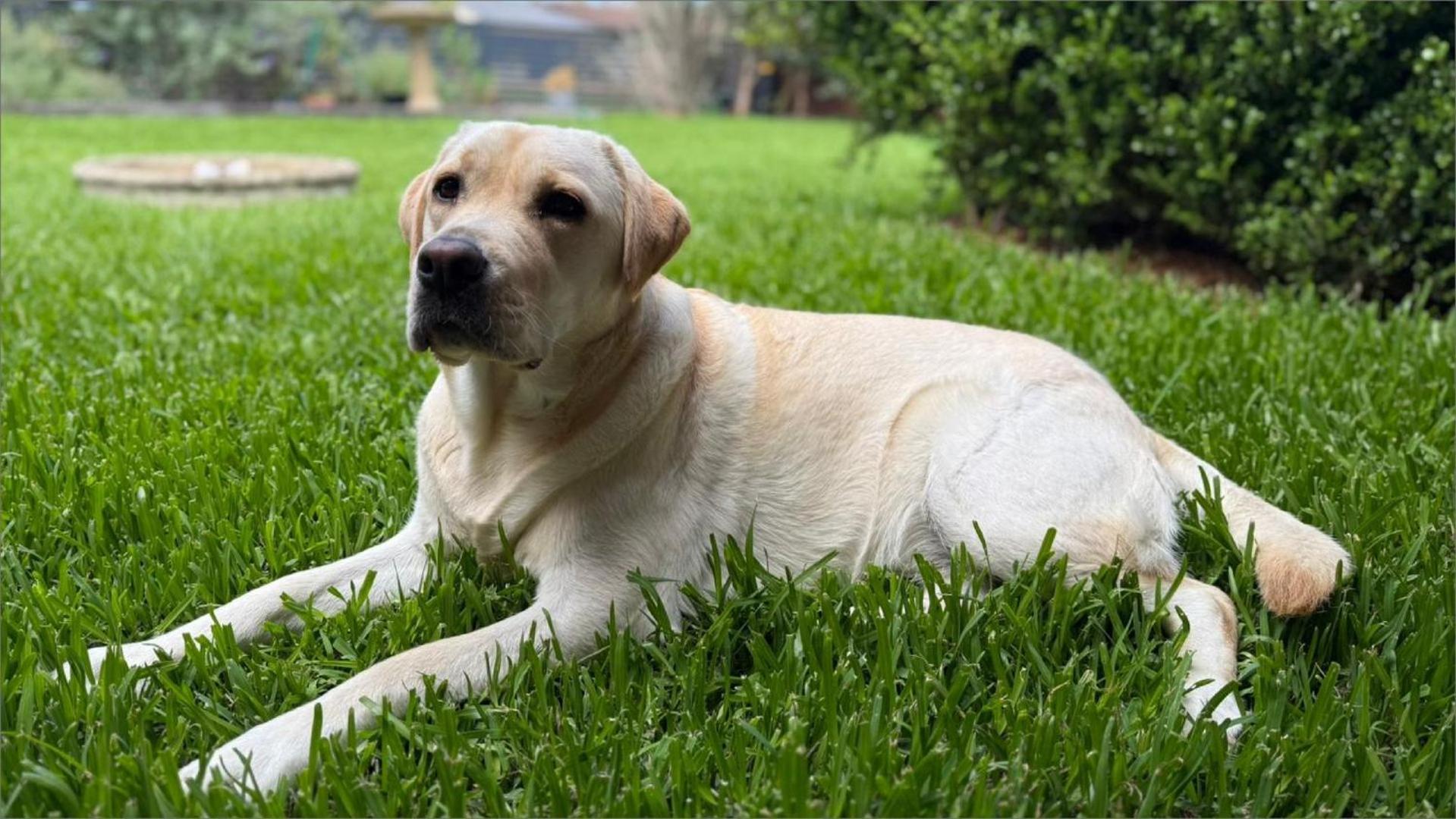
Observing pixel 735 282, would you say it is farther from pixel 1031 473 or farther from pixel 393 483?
pixel 1031 473

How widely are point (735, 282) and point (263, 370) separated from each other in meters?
2.57

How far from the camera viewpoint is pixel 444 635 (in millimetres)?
2492

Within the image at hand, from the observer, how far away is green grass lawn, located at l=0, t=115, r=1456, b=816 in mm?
1945

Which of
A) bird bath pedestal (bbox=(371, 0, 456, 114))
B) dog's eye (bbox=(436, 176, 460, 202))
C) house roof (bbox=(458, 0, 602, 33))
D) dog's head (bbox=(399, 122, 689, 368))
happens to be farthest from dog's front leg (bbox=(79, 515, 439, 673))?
house roof (bbox=(458, 0, 602, 33))

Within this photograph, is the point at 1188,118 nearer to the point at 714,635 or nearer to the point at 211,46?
the point at 714,635

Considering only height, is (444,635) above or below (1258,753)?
below

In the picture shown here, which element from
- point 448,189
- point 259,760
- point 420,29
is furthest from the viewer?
point 420,29

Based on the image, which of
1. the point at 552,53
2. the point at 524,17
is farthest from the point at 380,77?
the point at 552,53

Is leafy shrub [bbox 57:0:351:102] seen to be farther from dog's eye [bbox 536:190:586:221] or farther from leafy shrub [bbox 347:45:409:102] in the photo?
dog's eye [bbox 536:190:586:221]

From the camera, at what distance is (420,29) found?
21641mm

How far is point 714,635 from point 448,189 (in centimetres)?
116

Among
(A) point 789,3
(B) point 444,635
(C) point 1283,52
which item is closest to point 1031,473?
(B) point 444,635

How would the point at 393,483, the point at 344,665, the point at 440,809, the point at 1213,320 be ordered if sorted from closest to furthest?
the point at 440,809
the point at 344,665
the point at 393,483
the point at 1213,320

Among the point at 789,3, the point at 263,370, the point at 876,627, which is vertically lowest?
the point at 263,370
